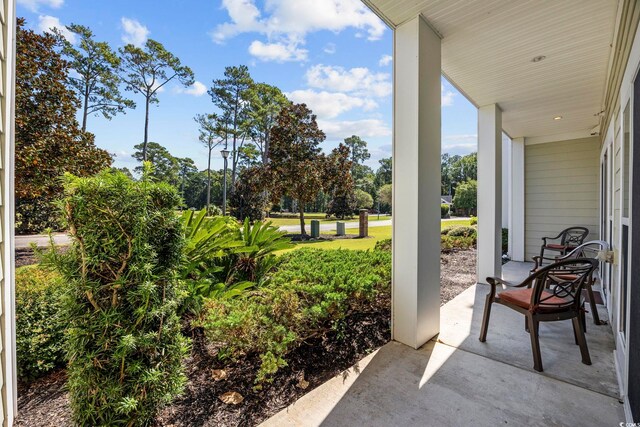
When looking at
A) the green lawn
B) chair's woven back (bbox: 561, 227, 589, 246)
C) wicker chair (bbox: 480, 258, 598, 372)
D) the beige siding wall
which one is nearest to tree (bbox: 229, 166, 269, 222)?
the green lawn

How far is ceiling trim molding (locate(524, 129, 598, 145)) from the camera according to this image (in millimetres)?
5484

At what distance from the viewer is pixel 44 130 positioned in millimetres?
2541

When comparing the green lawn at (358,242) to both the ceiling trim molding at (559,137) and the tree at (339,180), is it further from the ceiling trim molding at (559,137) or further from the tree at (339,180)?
the ceiling trim molding at (559,137)

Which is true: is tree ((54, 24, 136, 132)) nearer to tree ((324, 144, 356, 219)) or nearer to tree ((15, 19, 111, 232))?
tree ((15, 19, 111, 232))

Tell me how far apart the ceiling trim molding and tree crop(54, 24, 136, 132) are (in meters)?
7.00

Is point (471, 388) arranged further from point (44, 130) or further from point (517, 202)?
point (517, 202)

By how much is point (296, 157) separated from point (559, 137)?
5.61 meters

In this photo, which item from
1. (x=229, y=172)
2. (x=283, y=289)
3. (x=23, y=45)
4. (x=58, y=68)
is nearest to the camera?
(x=283, y=289)

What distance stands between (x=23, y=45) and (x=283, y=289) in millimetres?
3117

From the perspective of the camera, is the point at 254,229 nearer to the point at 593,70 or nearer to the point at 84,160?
the point at 84,160

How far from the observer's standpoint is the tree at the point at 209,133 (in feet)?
13.1

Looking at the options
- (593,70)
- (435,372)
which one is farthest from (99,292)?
(593,70)

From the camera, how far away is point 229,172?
16.4 feet

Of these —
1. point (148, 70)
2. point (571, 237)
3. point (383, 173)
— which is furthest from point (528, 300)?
point (383, 173)
